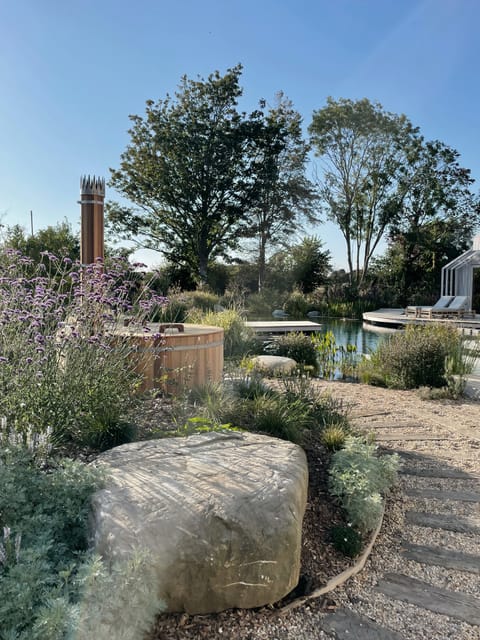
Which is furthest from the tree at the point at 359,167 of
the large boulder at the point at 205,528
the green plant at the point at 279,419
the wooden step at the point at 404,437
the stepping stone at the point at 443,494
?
the large boulder at the point at 205,528

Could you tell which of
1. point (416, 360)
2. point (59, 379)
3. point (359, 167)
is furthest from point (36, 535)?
point (359, 167)

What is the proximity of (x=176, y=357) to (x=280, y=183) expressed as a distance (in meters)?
20.8

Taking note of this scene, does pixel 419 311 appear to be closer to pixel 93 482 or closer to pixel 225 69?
pixel 225 69

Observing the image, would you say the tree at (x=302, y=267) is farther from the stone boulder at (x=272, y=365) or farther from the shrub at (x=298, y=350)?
the stone boulder at (x=272, y=365)

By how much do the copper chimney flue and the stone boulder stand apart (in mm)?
3042

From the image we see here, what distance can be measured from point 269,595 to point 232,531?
0.30 m

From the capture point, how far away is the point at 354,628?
1.69 m

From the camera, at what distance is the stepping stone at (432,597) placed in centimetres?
185

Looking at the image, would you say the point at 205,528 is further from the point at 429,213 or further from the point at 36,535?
the point at 429,213

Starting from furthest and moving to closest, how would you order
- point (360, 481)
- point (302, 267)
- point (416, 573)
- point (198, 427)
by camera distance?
point (302, 267)
point (198, 427)
point (360, 481)
point (416, 573)

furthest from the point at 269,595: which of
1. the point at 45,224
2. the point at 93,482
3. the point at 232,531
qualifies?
the point at 45,224

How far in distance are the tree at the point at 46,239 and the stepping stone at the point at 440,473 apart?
12.2 m

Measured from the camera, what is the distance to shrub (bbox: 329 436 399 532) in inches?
91.8

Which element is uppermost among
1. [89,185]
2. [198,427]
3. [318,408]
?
[89,185]
